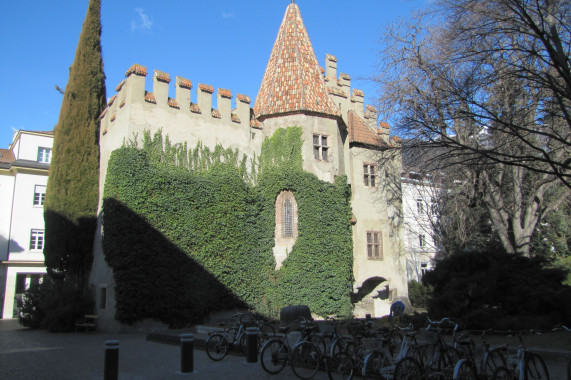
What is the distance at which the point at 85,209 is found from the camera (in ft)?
67.9

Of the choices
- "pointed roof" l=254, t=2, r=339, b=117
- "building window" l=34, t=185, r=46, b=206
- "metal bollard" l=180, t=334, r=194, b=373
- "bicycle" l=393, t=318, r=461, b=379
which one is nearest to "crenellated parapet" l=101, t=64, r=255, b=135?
"pointed roof" l=254, t=2, r=339, b=117

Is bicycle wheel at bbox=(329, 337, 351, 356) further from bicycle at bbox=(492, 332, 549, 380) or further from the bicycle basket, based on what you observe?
bicycle at bbox=(492, 332, 549, 380)

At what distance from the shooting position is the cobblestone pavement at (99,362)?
8.96 metres

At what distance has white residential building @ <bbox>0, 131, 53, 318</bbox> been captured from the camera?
2819 cm

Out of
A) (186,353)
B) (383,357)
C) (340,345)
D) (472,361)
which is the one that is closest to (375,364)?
(383,357)

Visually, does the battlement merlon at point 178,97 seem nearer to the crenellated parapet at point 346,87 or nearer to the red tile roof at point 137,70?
the red tile roof at point 137,70

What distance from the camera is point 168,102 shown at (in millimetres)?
20250

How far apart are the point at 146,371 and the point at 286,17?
65.9ft

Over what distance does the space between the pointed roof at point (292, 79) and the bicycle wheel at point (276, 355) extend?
14.2 metres

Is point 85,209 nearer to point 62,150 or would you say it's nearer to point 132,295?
point 62,150

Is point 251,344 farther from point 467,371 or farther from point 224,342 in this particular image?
point 467,371

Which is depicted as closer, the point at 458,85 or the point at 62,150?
the point at 458,85

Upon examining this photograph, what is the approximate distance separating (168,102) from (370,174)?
11010 mm

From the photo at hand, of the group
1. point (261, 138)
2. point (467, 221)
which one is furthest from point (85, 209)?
point (467, 221)
